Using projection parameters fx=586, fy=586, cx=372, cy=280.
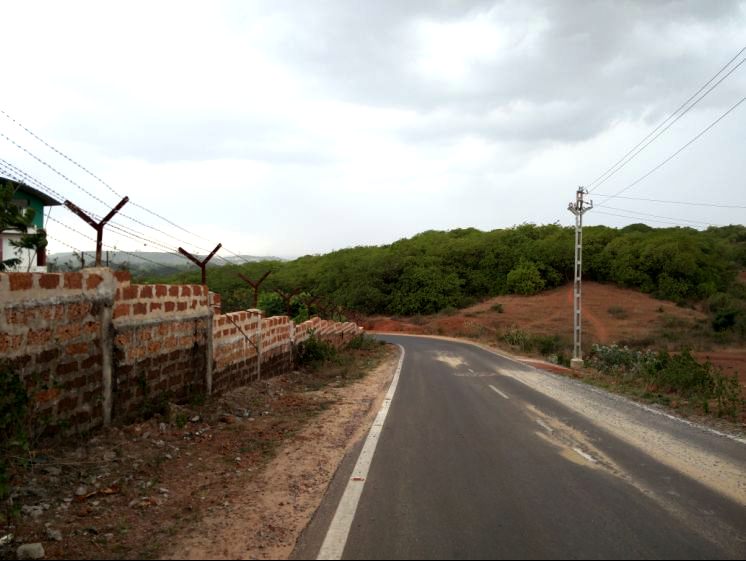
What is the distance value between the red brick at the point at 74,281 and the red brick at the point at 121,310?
777 mm

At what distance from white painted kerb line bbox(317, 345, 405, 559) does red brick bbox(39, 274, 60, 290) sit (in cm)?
386

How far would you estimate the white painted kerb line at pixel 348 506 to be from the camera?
4.47 metres

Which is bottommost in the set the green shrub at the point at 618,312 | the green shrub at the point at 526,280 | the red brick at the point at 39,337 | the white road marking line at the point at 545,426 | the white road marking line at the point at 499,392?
the white road marking line at the point at 499,392

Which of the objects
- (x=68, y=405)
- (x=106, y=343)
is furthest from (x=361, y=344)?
(x=68, y=405)

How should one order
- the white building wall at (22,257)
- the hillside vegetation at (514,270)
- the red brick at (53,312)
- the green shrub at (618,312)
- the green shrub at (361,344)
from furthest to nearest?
the hillside vegetation at (514,270)
the green shrub at (618,312)
the green shrub at (361,344)
the white building wall at (22,257)
the red brick at (53,312)

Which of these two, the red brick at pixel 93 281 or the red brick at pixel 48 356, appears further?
the red brick at pixel 93 281

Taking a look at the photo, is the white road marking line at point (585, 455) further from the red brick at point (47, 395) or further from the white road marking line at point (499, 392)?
the red brick at point (47, 395)

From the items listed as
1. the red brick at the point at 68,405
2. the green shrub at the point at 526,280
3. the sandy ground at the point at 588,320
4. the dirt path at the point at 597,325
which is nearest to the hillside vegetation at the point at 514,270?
the green shrub at the point at 526,280

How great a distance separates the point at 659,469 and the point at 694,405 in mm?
6615

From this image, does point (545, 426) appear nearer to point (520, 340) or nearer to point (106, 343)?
point (106, 343)

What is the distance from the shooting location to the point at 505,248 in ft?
241

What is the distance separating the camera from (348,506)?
216 inches

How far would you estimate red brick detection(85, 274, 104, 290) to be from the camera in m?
7.01

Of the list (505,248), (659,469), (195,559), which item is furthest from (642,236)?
(195,559)
